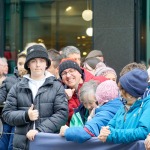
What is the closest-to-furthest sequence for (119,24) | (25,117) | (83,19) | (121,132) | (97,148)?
(121,132), (97,148), (25,117), (119,24), (83,19)

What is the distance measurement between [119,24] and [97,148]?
791cm

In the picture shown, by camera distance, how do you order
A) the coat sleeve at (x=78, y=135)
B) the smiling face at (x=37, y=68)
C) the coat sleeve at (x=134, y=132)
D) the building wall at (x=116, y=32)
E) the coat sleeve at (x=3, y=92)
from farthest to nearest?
the building wall at (x=116, y=32), the coat sleeve at (x=3, y=92), the smiling face at (x=37, y=68), the coat sleeve at (x=78, y=135), the coat sleeve at (x=134, y=132)

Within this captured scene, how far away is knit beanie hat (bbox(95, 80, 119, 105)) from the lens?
5.55 m

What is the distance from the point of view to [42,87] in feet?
20.8

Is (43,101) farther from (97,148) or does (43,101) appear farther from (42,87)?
(97,148)

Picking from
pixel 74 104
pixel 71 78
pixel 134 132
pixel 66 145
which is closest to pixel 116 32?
pixel 71 78

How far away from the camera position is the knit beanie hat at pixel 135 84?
5062mm

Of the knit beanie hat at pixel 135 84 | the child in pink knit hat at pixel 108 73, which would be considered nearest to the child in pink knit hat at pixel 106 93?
the knit beanie hat at pixel 135 84

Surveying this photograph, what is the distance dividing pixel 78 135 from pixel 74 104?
147 cm

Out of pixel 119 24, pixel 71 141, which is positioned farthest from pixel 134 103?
pixel 119 24

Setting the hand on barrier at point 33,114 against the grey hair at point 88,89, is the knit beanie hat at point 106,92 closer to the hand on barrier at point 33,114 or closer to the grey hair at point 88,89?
the grey hair at point 88,89

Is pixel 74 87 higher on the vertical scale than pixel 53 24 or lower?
lower

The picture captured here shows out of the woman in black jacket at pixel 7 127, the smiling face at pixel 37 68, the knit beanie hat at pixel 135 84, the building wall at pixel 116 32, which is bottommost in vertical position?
the woman in black jacket at pixel 7 127

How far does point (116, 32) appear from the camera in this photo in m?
12.9
